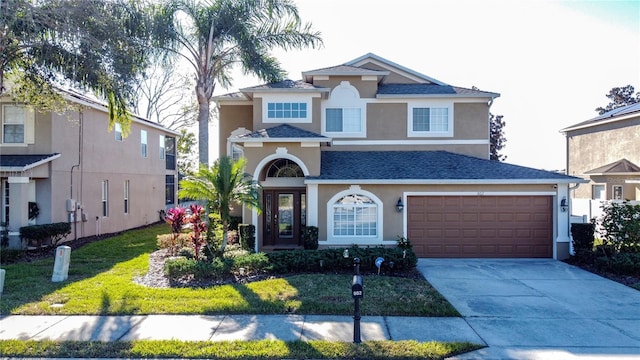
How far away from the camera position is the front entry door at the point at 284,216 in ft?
48.0

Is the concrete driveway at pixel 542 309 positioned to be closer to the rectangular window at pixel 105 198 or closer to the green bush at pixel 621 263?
the green bush at pixel 621 263

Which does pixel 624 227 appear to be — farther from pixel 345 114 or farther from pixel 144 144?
pixel 144 144

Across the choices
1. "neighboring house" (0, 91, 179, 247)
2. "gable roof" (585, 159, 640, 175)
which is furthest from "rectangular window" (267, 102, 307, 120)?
"gable roof" (585, 159, 640, 175)

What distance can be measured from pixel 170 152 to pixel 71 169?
1173 cm

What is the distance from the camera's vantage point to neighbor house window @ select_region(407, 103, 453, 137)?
16.0 meters

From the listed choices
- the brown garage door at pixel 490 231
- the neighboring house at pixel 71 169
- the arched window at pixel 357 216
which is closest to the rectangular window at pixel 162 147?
the neighboring house at pixel 71 169

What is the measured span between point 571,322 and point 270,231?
32.6 ft

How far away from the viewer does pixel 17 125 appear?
14953 mm

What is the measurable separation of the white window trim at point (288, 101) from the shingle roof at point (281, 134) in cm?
80

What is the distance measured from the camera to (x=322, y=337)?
6.32 m

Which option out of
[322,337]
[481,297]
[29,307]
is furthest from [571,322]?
[29,307]

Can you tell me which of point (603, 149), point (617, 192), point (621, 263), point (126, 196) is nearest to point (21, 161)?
point (126, 196)

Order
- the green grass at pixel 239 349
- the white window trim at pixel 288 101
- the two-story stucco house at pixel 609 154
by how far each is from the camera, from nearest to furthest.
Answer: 1. the green grass at pixel 239 349
2. the white window trim at pixel 288 101
3. the two-story stucco house at pixel 609 154

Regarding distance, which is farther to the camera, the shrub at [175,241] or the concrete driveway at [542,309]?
the shrub at [175,241]
